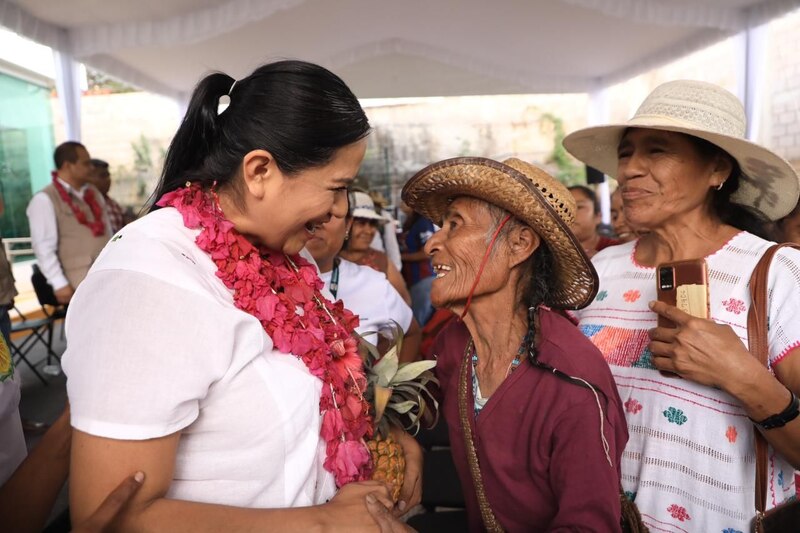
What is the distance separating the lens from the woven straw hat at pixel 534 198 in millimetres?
1676

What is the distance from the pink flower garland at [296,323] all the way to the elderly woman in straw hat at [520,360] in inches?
15.8

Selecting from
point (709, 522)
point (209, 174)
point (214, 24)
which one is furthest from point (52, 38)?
point (709, 522)

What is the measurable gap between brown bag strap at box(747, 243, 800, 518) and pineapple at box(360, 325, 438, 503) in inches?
39.2

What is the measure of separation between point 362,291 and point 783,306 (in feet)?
7.54

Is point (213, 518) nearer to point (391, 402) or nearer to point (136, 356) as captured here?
point (136, 356)

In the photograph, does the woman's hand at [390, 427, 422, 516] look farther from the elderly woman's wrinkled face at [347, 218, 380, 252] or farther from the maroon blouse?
the elderly woman's wrinkled face at [347, 218, 380, 252]

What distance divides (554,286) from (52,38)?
7.18 metres

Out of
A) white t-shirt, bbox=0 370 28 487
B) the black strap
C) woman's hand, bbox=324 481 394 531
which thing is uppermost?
the black strap

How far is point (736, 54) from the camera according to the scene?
25.0ft

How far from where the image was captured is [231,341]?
118 centimetres

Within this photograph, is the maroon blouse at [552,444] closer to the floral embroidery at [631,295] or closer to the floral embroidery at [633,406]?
the floral embroidery at [633,406]

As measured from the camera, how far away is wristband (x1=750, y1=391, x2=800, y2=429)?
62.6 inches

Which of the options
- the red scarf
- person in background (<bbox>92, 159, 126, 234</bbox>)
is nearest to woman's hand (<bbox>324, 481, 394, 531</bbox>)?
the red scarf

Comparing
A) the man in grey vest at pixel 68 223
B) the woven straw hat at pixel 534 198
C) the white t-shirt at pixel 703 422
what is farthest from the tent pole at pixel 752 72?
the man in grey vest at pixel 68 223
